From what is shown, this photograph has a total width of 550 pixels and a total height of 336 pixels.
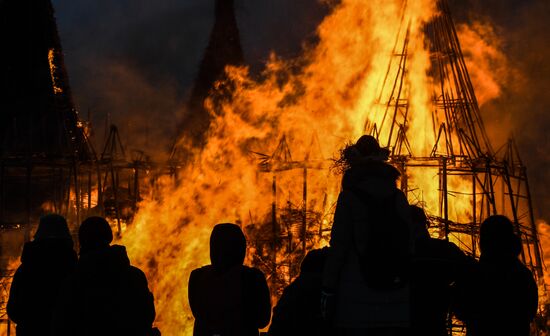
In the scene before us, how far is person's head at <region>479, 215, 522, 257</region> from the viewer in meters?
4.95

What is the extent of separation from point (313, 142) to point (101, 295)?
1202 cm

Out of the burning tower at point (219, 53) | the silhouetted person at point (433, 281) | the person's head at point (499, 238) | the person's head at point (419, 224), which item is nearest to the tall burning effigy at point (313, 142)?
the burning tower at point (219, 53)

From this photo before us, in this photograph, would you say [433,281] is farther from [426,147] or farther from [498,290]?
[426,147]

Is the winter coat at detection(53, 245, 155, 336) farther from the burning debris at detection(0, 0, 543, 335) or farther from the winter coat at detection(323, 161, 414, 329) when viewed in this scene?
the burning debris at detection(0, 0, 543, 335)

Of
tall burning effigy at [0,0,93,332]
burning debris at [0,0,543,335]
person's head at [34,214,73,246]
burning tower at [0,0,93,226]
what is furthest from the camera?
burning tower at [0,0,93,226]

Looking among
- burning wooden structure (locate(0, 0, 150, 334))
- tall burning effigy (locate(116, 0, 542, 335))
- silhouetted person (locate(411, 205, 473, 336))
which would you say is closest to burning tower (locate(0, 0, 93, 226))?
burning wooden structure (locate(0, 0, 150, 334))

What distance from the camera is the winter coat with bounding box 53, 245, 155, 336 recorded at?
4.61 metres

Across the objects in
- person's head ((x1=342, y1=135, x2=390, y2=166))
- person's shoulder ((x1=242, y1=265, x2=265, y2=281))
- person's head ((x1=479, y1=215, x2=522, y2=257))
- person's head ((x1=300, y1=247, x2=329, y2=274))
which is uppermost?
person's head ((x1=342, y1=135, x2=390, y2=166))

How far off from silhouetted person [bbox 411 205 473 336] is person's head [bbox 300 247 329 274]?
70 centimetres

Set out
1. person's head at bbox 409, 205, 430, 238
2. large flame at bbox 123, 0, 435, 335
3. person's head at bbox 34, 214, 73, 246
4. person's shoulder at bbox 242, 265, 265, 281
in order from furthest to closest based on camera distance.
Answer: large flame at bbox 123, 0, 435, 335, person's head at bbox 34, 214, 73, 246, person's head at bbox 409, 205, 430, 238, person's shoulder at bbox 242, 265, 265, 281

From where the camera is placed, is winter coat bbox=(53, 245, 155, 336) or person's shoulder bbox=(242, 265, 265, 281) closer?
winter coat bbox=(53, 245, 155, 336)

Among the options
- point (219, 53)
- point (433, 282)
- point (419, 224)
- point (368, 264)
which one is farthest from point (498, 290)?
point (219, 53)

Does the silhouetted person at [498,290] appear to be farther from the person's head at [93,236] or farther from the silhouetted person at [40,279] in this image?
the silhouetted person at [40,279]

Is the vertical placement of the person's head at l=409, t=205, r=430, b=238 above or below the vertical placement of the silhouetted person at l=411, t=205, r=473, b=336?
above
